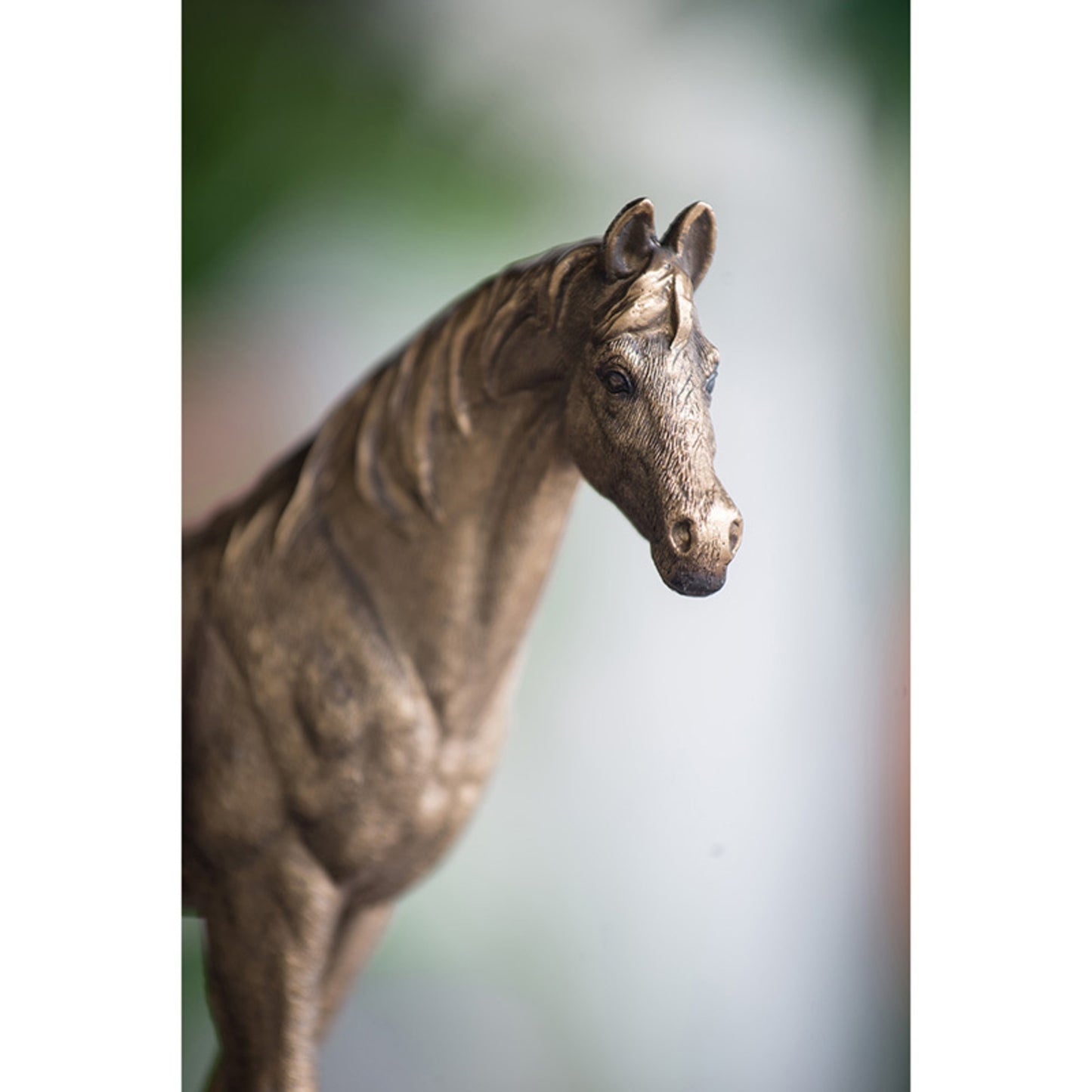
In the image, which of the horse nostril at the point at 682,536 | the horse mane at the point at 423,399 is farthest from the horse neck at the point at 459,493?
the horse nostril at the point at 682,536

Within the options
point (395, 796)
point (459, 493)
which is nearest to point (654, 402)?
point (459, 493)

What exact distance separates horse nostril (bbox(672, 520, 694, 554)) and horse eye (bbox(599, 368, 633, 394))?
0.07 meters

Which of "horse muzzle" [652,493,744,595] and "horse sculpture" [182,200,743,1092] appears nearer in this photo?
"horse muzzle" [652,493,744,595]

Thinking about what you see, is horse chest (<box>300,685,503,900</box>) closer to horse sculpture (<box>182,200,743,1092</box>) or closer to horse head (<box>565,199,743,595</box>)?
horse sculpture (<box>182,200,743,1092</box>)

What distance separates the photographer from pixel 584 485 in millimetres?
811

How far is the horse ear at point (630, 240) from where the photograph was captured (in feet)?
2.13

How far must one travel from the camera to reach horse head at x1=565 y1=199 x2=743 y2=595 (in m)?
0.62

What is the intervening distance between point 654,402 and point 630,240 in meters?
0.08

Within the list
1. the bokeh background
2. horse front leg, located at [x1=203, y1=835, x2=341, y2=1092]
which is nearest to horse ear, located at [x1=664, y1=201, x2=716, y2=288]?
the bokeh background

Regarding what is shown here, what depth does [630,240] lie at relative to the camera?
662 mm

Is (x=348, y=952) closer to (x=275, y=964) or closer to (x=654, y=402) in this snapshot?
(x=275, y=964)
